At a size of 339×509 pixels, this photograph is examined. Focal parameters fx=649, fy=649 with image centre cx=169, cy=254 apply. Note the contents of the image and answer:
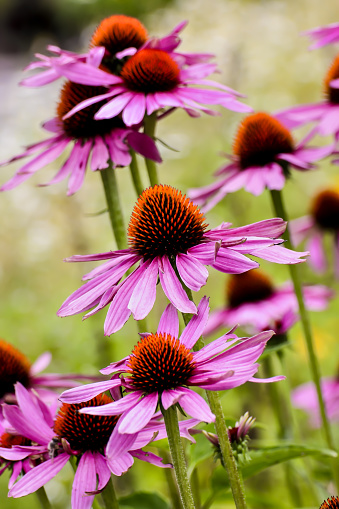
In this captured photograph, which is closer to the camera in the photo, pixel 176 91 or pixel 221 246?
pixel 221 246

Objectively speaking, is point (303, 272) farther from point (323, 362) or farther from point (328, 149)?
point (328, 149)

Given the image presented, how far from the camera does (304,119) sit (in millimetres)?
1027

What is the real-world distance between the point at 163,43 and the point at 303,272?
1.56 m

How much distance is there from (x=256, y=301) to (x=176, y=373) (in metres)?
0.68

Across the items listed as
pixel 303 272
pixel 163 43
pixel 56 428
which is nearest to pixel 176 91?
pixel 163 43

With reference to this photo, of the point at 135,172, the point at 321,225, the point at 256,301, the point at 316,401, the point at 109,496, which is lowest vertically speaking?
the point at 316,401

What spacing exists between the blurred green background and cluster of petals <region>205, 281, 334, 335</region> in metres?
0.22

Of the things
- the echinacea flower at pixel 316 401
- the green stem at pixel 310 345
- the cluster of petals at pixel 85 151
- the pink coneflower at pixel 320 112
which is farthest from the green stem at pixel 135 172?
the echinacea flower at pixel 316 401

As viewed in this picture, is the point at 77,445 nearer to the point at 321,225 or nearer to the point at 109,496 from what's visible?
the point at 109,496

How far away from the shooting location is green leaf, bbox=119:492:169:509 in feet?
2.67

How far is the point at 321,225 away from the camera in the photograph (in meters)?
1.46

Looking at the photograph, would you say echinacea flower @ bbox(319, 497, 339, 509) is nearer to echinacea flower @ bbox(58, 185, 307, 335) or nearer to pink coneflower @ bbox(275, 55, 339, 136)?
echinacea flower @ bbox(58, 185, 307, 335)

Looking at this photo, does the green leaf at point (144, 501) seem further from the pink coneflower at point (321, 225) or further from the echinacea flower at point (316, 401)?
the pink coneflower at point (321, 225)

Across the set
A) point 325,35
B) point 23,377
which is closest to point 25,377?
point 23,377
